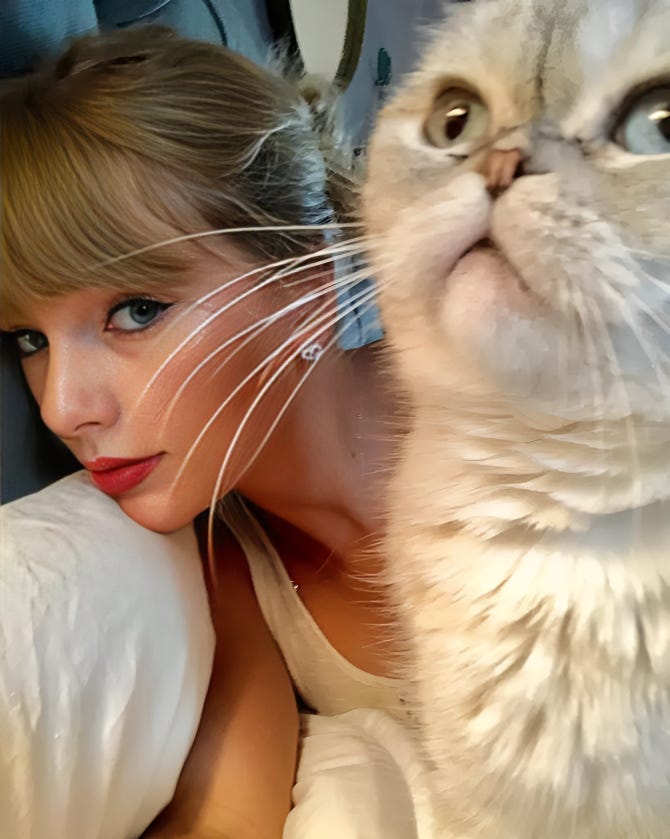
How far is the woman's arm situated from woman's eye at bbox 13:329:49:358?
0.29 metres

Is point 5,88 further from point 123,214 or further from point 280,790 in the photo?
point 280,790

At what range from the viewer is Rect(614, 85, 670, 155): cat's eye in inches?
15.5

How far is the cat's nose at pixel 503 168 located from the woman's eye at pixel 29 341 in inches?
18.1

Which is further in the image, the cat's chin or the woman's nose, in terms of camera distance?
the woman's nose

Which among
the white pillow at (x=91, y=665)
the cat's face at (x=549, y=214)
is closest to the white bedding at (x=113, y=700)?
the white pillow at (x=91, y=665)

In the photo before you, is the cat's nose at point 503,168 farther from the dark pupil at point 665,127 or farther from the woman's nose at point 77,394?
the woman's nose at point 77,394

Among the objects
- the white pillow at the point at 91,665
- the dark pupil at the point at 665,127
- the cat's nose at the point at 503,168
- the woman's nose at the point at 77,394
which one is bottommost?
the white pillow at the point at 91,665

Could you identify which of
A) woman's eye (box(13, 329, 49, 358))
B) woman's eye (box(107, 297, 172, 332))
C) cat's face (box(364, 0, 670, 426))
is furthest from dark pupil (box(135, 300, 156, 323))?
cat's face (box(364, 0, 670, 426))

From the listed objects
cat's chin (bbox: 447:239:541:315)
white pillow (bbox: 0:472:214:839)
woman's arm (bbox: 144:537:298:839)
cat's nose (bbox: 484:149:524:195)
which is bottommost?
woman's arm (bbox: 144:537:298:839)

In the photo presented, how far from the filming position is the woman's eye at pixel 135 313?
661mm

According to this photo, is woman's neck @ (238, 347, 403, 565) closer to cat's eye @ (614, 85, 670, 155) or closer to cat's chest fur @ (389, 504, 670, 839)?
cat's chest fur @ (389, 504, 670, 839)

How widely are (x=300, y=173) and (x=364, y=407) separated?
0.67ft

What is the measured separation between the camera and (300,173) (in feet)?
2.22

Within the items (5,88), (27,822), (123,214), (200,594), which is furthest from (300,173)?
(27,822)
